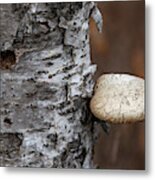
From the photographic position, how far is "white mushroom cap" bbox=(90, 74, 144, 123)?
4.88 feet

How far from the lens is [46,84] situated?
1.57 m

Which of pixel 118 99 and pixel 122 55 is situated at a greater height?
pixel 122 55

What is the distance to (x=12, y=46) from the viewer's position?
1580 mm

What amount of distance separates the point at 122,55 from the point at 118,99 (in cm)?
13

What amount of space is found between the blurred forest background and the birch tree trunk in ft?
0.10

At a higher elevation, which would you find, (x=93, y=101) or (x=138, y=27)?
(x=138, y=27)

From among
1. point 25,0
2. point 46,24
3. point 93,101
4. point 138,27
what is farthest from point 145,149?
point 25,0

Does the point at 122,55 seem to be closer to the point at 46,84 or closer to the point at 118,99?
the point at 118,99

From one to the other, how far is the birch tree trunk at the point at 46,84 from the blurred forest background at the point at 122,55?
1.2 inches

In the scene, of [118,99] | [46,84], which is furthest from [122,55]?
[46,84]

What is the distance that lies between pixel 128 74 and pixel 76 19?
0.74 ft

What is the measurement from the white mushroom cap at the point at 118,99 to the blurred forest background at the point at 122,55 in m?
0.03

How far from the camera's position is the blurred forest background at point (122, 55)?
60.2 inches

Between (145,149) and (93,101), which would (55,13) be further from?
(145,149)
